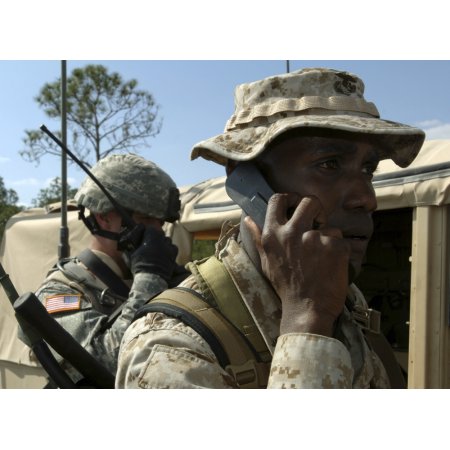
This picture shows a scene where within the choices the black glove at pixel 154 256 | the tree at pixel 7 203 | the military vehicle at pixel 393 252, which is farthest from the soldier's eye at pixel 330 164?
the tree at pixel 7 203

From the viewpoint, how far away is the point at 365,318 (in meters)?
1.80

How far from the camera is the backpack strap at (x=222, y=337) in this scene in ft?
4.30

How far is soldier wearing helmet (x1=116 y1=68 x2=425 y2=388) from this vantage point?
4.09 feet

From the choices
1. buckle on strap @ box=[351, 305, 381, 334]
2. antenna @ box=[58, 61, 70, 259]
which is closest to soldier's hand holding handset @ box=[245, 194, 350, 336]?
buckle on strap @ box=[351, 305, 381, 334]

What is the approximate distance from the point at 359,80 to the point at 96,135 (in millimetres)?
18441

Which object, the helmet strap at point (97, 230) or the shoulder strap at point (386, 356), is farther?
the helmet strap at point (97, 230)

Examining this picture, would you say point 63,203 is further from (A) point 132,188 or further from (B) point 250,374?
(B) point 250,374

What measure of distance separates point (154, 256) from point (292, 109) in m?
1.65

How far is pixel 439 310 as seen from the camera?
3.67m

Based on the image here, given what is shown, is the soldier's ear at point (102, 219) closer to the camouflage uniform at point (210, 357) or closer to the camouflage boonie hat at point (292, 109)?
the camouflage boonie hat at point (292, 109)

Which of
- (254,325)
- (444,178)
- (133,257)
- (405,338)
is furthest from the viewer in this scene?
(405,338)

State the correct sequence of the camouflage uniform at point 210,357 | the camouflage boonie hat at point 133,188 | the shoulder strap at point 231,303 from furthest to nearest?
the camouflage boonie hat at point 133,188 → the shoulder strap at point 231,303 → the camouflage uniform at point 210,357

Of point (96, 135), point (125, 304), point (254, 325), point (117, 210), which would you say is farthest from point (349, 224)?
point (96, 135)

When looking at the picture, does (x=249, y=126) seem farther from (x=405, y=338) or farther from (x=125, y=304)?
(x=405, y=338)
